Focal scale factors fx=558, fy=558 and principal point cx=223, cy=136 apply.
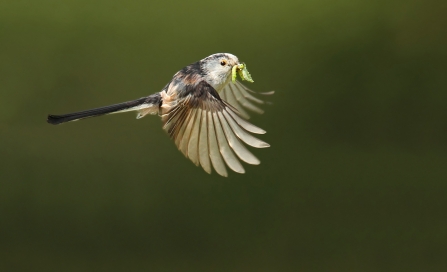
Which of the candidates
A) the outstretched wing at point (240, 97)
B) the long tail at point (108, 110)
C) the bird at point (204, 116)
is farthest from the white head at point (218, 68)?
the outstretched wing at point (240, 97)

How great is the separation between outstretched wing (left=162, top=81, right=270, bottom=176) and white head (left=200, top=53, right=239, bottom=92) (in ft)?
0.18

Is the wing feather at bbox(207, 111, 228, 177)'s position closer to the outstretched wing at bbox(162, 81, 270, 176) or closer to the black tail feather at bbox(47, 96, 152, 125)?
the outstretched wing at bbox(162, 81, 270, 176)

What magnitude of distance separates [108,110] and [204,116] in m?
0.19

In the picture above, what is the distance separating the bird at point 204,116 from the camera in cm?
91

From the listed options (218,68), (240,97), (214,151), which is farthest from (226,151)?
(240,97)

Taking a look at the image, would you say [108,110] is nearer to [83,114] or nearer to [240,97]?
[83,114]

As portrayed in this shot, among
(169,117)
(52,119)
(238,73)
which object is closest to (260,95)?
(238,73)

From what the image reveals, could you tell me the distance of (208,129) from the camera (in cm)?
98

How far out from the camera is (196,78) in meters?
1.09

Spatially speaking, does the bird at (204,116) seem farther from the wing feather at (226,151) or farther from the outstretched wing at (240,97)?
the outstretched wing at (240,97)

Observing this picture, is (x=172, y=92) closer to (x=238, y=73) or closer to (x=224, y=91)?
(x=238, y=73)

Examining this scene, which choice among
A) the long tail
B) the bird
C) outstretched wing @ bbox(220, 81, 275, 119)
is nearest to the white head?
the bird

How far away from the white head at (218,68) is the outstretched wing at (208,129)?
2.1 inches

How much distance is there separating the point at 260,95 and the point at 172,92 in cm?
35
